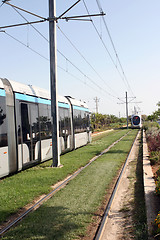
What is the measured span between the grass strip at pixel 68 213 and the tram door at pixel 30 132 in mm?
2220

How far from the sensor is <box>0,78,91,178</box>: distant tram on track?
8844mm

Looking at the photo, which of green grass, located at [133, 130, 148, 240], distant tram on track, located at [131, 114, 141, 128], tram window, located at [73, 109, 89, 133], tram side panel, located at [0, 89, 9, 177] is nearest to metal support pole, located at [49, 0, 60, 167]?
tram side panel, located at [0, 89, 9, 177]

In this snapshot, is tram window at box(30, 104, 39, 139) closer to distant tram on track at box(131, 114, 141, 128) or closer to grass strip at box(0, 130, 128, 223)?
grass strip at box(0, 130, 128, 223)

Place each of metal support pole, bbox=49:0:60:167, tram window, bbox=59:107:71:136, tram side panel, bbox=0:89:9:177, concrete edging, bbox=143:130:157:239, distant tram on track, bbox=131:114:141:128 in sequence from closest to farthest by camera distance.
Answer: concrete edging, bbox=143:130:157:239
tram side panel, bbox=0:89:9:177
metal support pole, bbox=49:0:60:167
tram window, bbox=59:107:71:136
distant tram on track, bbox=131:114:141:128

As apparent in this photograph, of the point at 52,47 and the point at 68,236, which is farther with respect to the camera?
the point at 52,47

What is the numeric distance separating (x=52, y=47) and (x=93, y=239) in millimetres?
8835

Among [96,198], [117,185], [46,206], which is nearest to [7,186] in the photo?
[46,206]

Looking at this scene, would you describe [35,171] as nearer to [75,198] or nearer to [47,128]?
[47,128]

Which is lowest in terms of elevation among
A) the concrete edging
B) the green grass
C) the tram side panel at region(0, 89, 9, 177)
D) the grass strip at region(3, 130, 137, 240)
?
the green grass

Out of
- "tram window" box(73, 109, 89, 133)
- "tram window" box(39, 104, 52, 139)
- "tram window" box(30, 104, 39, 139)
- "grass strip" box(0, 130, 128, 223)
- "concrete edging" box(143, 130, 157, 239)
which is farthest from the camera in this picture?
"tram window" box(73, 109, 89, 133)

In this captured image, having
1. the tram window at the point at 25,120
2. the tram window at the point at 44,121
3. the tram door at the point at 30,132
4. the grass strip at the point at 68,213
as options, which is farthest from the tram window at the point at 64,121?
the grass strip at the point at 68,213

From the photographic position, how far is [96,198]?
7.04 meters

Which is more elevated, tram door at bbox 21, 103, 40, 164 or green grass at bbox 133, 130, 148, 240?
tram door at bbox 21, 103, 40, 164

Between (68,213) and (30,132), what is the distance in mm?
5213
